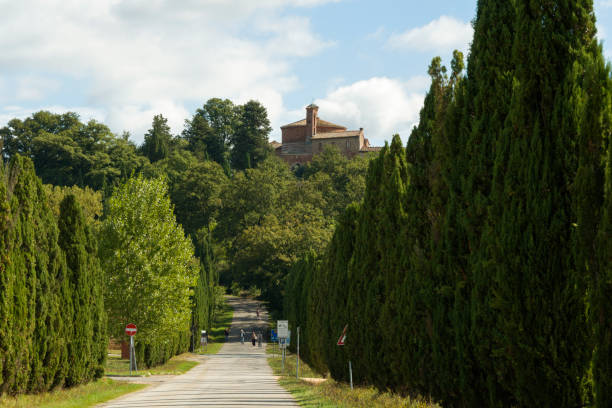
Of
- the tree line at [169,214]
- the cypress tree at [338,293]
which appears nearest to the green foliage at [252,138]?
the tree line at [169,214]

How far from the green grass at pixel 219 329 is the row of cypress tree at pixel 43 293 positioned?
116 feet

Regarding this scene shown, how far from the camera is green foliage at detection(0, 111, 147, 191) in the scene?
87188mm

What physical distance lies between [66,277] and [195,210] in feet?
243

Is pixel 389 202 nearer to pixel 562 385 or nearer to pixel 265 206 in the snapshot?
pixel 562 385

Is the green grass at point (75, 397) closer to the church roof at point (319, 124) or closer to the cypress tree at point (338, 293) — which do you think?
the cypress tree at point (338, 293)

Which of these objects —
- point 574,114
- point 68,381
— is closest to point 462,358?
point 574,114

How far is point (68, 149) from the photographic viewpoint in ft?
285

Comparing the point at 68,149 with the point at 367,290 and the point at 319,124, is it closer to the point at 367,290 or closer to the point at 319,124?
the point at 319,124

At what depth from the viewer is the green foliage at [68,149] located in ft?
286

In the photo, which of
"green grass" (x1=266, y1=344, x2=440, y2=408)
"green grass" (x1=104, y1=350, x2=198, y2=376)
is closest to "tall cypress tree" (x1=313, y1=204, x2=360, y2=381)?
"green grass" (x1=266, y1=344, x2=440, y2=408)

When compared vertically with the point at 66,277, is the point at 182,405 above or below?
below

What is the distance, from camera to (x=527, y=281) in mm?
7508

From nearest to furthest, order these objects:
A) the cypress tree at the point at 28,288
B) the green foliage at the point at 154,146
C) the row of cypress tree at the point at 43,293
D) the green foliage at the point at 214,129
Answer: the cypress tree at the point at 28,288, the row of cypress tree at the point at 43,293, the green foliage at the point at 154,146, the green foliage at the point at 214,129

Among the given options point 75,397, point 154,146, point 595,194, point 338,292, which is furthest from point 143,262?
point 154,146
